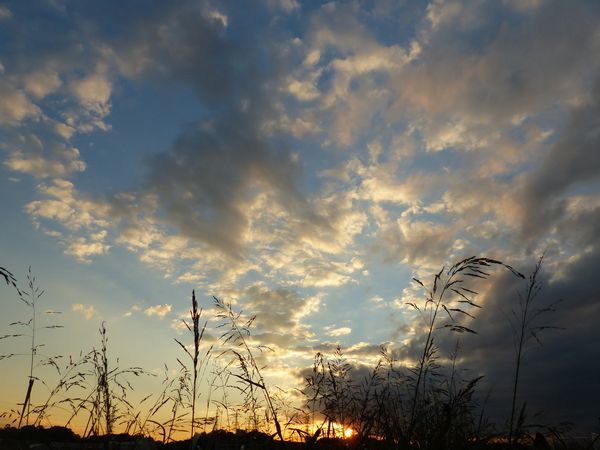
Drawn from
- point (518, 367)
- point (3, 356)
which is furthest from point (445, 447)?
point (3, 356)

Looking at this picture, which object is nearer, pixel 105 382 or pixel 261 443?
→ pixel 261 443

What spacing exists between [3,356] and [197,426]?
2.45 metres

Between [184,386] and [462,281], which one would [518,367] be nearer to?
[462,281]

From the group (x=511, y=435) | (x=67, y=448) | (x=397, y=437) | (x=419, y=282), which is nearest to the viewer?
(x=511, y=435)

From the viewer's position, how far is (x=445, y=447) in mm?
3258

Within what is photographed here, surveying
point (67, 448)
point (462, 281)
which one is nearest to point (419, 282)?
point (462, 281)

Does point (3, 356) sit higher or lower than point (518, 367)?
higher

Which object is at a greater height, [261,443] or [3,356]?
[3,356]

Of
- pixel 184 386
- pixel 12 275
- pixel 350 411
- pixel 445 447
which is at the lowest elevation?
pixel 445 447

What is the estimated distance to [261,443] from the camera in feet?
12.3

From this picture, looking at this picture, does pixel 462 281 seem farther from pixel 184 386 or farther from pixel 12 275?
pixel 184 386

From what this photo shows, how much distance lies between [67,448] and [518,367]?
592 cm

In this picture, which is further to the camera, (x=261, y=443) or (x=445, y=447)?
(x=261, y=443)

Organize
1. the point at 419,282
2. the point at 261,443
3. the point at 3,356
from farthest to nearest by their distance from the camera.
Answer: the point at 3,356 < the point at 419,282 < the point at 261,443
